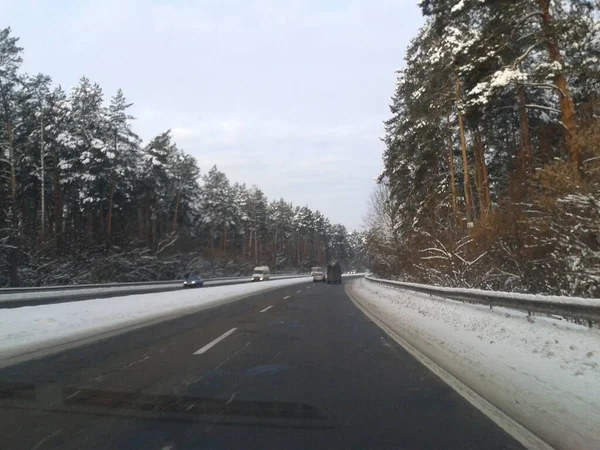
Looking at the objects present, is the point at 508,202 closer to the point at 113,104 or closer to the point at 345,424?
the point at 345,424

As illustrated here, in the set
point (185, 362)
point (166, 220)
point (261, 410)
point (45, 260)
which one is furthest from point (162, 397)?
point (166, 220)

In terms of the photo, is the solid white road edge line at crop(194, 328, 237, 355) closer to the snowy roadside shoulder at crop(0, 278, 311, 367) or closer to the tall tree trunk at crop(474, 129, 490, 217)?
the snowy roadside shoulder at crop(0, 278, 311, 367)

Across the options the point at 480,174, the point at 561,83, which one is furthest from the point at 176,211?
the point at 561,83

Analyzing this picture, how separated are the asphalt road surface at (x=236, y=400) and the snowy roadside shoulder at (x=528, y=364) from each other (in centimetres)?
56

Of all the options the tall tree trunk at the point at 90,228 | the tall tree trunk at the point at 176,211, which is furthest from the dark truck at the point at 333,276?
the tall tree trunk at the point at 90,228

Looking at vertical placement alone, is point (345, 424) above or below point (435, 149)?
below

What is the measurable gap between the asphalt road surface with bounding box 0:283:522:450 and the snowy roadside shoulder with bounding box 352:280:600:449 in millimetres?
564

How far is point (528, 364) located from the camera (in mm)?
8406

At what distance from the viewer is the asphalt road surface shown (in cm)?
547

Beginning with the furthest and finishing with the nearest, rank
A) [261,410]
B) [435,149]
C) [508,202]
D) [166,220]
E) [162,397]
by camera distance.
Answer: [166,220] → [435,149] → [508,202] → [162,397] → [261,410]

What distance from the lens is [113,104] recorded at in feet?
169

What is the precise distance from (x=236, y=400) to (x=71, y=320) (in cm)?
1080

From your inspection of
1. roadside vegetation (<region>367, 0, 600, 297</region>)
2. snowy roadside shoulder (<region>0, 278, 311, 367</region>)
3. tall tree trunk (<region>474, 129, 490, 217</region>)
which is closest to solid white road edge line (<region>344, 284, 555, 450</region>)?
roadside vegetation (<region>367, 0, 600, 297</region>)

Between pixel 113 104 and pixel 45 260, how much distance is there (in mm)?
18298
